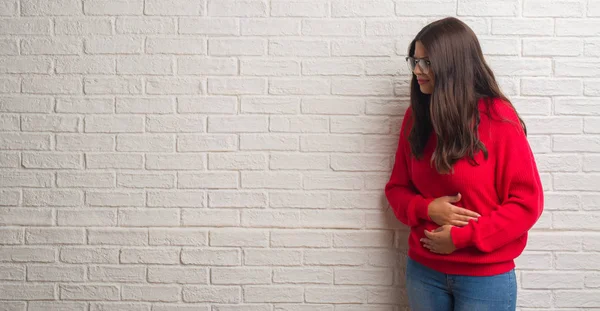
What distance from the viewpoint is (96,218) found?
2465 millimetres

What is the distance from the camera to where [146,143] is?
96.3 inches

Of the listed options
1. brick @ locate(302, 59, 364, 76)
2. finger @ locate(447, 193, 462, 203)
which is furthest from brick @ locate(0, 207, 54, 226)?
finger @ locate(447, 193, 462, 203)

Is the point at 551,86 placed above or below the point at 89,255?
above

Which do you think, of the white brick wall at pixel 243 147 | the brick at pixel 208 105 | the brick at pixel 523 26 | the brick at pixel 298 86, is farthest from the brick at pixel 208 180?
the brick at pixel 523 26

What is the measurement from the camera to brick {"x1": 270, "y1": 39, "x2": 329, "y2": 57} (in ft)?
7.89

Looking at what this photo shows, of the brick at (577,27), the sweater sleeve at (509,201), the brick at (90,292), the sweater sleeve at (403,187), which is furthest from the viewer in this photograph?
the brick at (90,292)

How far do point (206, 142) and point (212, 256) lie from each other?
0.50 meters

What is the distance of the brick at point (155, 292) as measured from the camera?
2.47 m

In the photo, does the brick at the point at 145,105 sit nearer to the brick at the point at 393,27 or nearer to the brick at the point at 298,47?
the brick at the point at 298,47

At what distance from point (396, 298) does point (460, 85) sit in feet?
3.33

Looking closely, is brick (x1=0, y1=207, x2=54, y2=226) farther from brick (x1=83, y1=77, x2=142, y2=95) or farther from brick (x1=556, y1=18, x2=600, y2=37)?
brick (x1=556, y1=18, x2=600, y2=37)

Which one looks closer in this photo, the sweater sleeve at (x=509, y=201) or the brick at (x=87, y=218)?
the sweater sleeve at (x=509, y=201)

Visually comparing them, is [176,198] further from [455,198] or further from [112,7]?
[455,198]

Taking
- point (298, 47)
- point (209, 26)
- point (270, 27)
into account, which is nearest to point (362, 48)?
point (298, 47)
